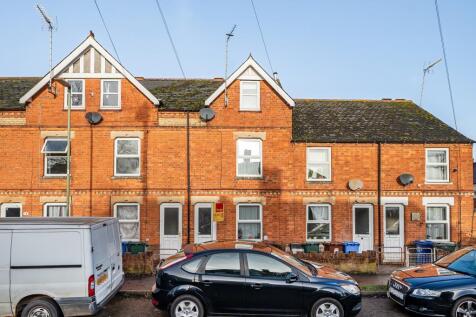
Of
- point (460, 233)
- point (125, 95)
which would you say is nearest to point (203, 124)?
point (125, 95)

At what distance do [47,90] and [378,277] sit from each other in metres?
14.4

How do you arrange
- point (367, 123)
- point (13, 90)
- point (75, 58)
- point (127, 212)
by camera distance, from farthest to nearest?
point (367, 123) < point (13, 90) < point (127, 212) < point (75, 58)

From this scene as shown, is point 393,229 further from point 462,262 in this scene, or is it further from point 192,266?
point 192,266

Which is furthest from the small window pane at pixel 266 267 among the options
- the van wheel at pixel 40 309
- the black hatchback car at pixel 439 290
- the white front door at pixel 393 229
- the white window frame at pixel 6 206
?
the white window frame at pixel 6 206

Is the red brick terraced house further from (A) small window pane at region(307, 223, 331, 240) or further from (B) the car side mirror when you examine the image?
(B) the car side mirror

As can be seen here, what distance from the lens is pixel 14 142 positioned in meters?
16.2

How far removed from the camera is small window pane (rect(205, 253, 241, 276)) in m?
8.39

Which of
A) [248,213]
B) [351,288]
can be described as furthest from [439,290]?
[248,213]

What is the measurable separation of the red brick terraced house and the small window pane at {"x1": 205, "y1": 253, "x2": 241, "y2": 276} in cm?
721

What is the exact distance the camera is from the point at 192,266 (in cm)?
841

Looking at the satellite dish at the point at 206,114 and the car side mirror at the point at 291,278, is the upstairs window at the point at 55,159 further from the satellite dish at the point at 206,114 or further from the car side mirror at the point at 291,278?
the car side mirror at the point at 291,278

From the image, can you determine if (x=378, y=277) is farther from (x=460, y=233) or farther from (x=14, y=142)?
(x=14, y=142)

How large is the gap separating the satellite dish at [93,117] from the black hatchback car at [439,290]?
12.3 metres

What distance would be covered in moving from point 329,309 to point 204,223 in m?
8.90
